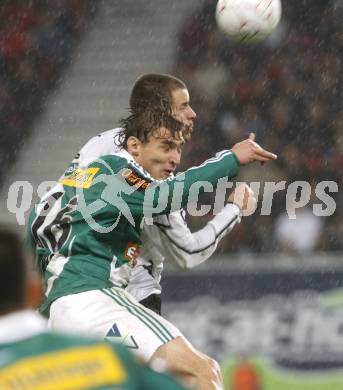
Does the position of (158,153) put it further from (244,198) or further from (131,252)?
(244,198)

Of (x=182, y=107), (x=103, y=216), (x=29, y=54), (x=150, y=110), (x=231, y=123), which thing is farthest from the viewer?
(x=29, y=54)

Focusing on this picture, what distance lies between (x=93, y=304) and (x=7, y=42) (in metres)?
6.85

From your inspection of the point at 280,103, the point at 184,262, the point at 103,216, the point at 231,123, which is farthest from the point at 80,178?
the point at 280,103

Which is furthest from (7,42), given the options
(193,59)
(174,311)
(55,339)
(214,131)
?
(55,339)

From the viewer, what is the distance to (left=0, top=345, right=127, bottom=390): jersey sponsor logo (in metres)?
1.63

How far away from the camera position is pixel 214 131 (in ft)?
30.9

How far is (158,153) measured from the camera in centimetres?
464

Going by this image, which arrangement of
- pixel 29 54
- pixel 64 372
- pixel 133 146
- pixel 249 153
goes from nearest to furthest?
pixel 64 372 < pixel 249 153 < pixel 133 146 < pixel 29 54

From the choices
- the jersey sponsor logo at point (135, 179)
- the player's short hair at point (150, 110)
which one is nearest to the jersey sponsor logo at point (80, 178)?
the jersey sponsor logo at point (135, 179)

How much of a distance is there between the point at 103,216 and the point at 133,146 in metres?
0.41

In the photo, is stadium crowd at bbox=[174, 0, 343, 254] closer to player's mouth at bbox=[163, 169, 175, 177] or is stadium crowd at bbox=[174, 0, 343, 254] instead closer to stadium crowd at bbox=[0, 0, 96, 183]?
stadium crowd at bbox=[0, 0, 96, 183]

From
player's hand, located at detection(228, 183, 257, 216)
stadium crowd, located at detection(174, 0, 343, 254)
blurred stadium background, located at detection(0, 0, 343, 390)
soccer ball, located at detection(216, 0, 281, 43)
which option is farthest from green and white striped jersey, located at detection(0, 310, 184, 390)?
stadium crowd, located at detection(174, 0, 343, 254)

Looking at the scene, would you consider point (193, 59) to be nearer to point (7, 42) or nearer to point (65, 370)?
point (7, 42)

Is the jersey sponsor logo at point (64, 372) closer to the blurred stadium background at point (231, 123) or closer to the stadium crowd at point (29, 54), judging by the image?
the blurred stadium background at point (231, 123)
